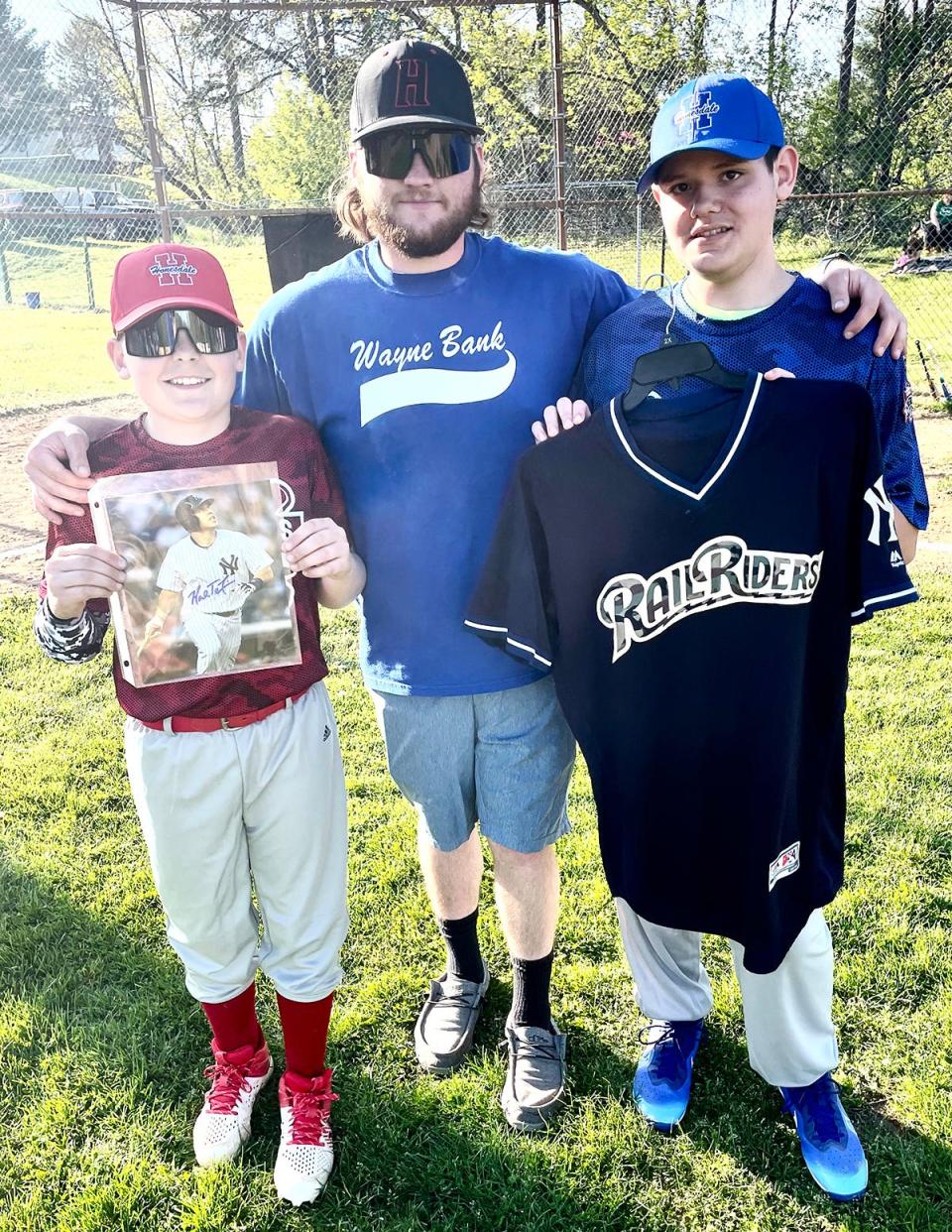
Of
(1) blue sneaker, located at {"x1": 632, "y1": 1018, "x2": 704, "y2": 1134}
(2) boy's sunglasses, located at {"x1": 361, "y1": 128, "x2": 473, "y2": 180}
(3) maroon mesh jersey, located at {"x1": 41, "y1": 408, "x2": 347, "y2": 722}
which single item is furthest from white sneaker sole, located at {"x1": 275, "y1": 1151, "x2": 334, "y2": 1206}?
(2) boy's sunglasses, located at {"x1": 361, "y1": 128, "x2": 473, "y2": 180}

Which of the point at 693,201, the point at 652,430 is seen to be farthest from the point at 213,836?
the point at 693,201

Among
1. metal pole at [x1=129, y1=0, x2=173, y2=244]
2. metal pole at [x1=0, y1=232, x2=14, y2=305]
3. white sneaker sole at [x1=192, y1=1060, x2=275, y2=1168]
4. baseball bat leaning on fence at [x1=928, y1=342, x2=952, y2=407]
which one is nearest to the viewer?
white sneaker sole at [x1=192, y1=1060, x2=275, y2=1168]

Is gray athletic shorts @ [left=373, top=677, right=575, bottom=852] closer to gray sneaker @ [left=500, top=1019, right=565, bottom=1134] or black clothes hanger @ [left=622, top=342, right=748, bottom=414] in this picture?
gray sneaker @ [left=500, top=1019, right=565, bottom=1134]

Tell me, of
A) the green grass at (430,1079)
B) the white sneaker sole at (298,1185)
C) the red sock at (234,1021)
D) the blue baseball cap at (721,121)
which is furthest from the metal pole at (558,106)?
the white sneaker sole at (298,1185)

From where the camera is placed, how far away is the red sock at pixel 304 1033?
2.29 m

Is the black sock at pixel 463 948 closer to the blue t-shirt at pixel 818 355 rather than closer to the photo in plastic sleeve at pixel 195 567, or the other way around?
the photo in plastic sleeve at pixel 195 567

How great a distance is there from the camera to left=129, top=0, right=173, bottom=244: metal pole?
261 inches

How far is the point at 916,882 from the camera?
3078 mm

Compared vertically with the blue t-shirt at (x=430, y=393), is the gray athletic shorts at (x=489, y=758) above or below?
below

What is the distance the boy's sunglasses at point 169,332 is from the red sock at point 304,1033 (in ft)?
4.85

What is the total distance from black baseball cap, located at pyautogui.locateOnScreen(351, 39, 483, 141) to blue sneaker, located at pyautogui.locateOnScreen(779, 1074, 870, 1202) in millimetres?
2318

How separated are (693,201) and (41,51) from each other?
1264 cm

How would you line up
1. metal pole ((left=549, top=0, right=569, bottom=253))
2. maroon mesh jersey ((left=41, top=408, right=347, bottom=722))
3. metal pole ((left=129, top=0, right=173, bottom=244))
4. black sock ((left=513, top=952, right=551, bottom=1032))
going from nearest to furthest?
1. maroon mesh jersey ((left=41, top=408, right=347, bottom=722))
2. black sock ((left=513, top=952, right=551, bottom=1032))
3. metal pole ((left=129, top=0, right=173, bottom=244))
4. metal pole ((left=549, top=0, right=569, bottom=253))

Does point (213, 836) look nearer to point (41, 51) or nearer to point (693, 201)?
point (693, 201)
